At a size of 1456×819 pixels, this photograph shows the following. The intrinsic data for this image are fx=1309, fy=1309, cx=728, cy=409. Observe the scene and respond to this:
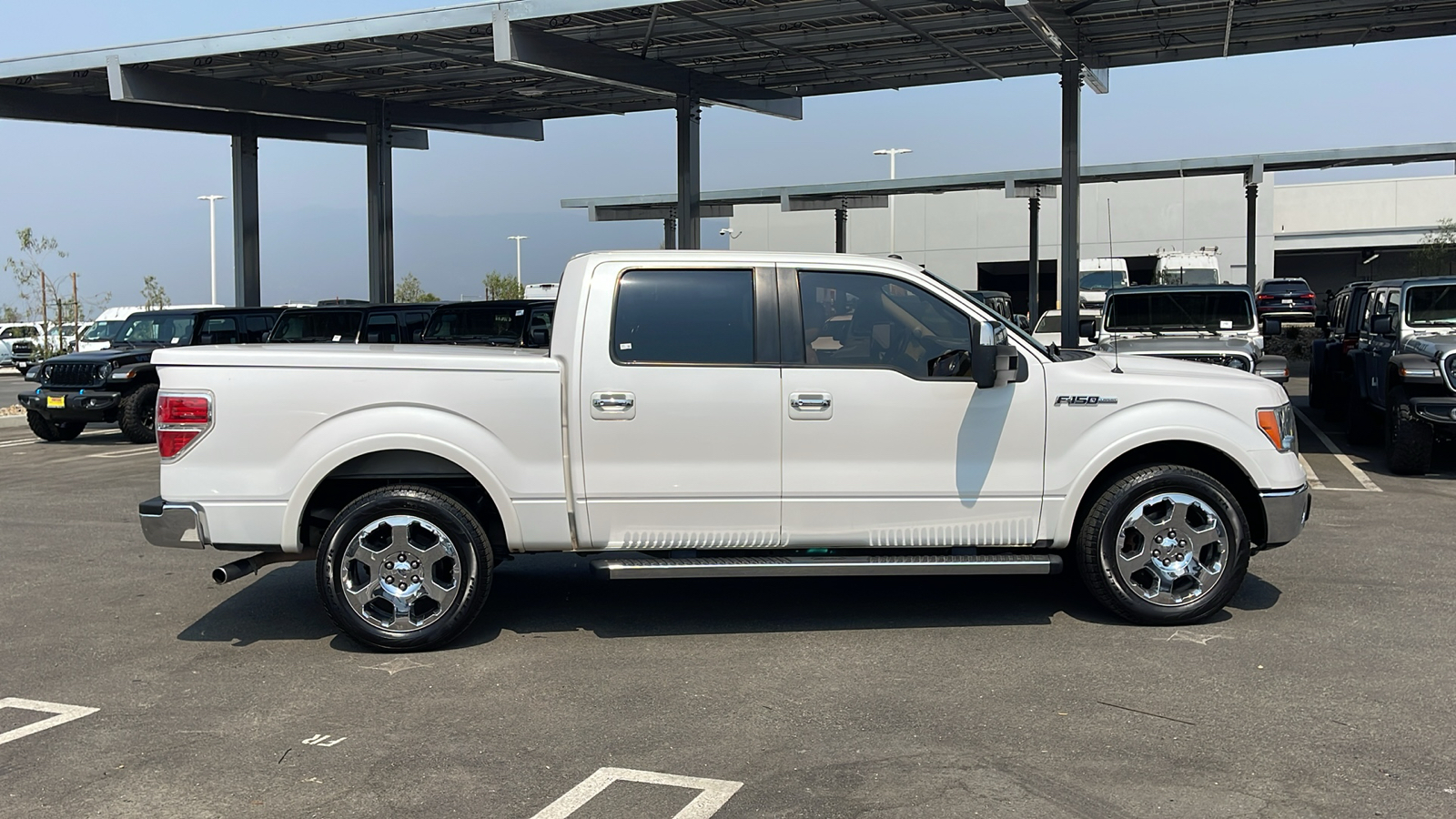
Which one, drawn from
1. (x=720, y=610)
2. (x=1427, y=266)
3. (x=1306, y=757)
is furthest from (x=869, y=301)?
(x=1427, y=266)

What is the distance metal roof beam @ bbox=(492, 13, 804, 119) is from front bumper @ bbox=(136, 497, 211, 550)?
39.5ft

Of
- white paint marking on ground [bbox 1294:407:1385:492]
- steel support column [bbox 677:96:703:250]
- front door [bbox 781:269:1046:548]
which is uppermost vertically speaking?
steel support column [bbox 677:96:703:250]

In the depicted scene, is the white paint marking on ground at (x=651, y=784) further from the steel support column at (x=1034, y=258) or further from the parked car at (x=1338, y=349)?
the steel support column at (x=1034, y=258)

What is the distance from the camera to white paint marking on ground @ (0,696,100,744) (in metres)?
5.45

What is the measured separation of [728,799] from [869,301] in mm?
3045

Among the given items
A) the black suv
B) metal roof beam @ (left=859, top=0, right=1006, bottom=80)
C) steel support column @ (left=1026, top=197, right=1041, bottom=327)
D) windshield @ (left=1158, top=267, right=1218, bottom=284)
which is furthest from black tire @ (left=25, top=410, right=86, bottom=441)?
windshield @ (left=1158, top=267, right=1218, bottom=284)

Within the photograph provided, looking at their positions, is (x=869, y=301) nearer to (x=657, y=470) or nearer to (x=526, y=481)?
(x=657, y=470)

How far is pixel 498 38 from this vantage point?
17438 mm

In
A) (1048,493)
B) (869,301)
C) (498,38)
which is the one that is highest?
(498,38)

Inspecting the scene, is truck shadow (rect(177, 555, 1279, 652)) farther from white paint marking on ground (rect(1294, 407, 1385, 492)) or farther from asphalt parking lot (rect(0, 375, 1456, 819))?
white paint marking on ground (rect(1294, 407, 1385, 492))

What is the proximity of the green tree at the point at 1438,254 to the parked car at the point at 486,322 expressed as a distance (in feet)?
143

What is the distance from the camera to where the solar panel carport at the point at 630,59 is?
17.7 metres

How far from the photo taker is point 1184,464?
7125 millimetres

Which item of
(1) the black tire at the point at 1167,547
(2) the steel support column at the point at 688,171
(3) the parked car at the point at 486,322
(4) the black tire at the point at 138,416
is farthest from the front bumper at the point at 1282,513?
(2) the steel support column at the point at 688,171
